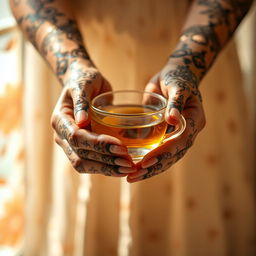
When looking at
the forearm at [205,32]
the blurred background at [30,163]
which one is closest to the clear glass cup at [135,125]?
the forearm at [205,32]

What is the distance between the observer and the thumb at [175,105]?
1.80 feet

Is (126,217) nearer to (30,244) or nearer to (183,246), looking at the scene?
(183,246)

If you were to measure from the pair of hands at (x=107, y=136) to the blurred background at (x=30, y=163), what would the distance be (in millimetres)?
354

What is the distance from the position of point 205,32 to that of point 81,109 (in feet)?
1.03

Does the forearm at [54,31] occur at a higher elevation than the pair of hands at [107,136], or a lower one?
higher

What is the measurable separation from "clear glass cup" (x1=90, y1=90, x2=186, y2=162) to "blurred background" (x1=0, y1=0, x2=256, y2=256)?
0.40 m

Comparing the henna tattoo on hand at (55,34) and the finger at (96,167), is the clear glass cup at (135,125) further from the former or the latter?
the henna tattoo on hand at (55,34)

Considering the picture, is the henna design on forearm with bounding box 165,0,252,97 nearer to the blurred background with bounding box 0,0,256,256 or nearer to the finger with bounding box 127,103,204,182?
the finger with bounding box 127,103,204,182

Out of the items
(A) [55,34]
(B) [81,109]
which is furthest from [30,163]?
(B) [81,109]

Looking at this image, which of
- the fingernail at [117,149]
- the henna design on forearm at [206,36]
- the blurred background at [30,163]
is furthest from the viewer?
the blurred background at [30,163]

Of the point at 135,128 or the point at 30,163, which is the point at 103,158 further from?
the point at 30,163

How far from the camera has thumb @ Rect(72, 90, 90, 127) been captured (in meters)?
0.56

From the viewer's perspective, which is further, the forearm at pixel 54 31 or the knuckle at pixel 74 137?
the forearm at pixel 54 31

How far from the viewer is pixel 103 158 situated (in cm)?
56
